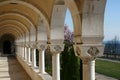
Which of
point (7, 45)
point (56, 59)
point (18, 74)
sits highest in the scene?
point (56, 59)

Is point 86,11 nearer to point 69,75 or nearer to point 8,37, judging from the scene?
point 69,75

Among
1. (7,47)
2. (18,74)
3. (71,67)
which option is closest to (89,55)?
(71,67)

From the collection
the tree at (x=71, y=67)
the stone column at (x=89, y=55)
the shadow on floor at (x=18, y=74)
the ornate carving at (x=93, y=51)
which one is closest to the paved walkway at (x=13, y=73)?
the shadow on floor at (x=18, y=74)

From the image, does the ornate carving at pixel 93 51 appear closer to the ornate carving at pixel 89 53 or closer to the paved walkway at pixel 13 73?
the ornate carving at pixel 89 53

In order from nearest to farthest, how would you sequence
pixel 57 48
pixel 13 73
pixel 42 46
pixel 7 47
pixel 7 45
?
pixel 57 48
pixel 42 46
pixel 13 73
pixel 7 45
pixel 7 47

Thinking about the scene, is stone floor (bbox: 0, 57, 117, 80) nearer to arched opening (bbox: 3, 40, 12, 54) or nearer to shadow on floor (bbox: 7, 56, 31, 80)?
shadow on floor (bbox: 7, 56, 31, 80)

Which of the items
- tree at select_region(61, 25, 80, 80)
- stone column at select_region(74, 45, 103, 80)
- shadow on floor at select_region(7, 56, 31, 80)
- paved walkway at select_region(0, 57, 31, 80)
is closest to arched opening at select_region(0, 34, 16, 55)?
paved walkway at select_region(0, 57, 31, 80)

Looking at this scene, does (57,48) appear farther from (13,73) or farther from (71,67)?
(13,73)

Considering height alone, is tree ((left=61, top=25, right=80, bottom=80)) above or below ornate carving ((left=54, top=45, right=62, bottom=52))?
below

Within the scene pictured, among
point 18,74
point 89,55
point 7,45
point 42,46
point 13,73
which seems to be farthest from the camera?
point 7,45

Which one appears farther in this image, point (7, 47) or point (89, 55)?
→ point (7, 47)

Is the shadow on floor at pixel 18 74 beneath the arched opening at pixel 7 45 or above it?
beneath

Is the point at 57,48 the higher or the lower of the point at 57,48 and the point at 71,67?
the higher

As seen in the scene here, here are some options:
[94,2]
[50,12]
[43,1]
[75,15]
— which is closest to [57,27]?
[50,12]
